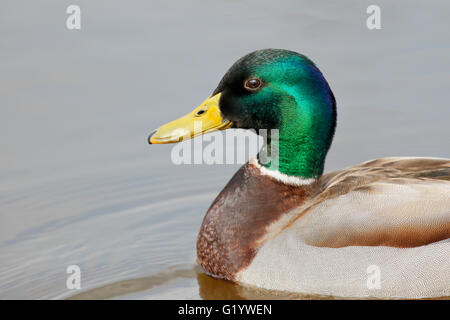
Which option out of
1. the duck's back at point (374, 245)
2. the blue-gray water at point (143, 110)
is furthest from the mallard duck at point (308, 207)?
the blue-gray water at point (143, 110)

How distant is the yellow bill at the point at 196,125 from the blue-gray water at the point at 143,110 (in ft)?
3.43

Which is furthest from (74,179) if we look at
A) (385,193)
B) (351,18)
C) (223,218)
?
(351,18)

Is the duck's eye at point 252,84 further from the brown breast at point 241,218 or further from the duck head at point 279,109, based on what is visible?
the brown breast at point 241,218

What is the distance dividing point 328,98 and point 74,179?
9.32 feet

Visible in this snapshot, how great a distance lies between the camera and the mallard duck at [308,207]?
Result: 5254 mm

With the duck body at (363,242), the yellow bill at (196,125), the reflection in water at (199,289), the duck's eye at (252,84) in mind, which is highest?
the duck's eye at (252,84)

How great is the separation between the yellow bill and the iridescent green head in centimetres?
6

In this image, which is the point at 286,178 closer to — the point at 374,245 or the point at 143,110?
the point at 374,245

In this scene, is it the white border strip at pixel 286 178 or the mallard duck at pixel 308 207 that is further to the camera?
the white border strip at pixel 286 178

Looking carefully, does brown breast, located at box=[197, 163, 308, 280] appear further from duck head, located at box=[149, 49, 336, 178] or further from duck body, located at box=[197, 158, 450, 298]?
duck head, located at box=[149, 49, 336, 178]

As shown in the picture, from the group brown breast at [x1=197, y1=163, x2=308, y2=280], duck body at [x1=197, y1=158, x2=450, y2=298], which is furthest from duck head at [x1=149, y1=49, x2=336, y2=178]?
duck body at [x1=197, y1=158, x2=450, y2=298]

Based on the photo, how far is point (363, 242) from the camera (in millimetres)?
5262

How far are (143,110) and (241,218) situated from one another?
2.82 meters

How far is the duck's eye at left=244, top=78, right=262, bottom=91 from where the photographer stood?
5.75 meters
